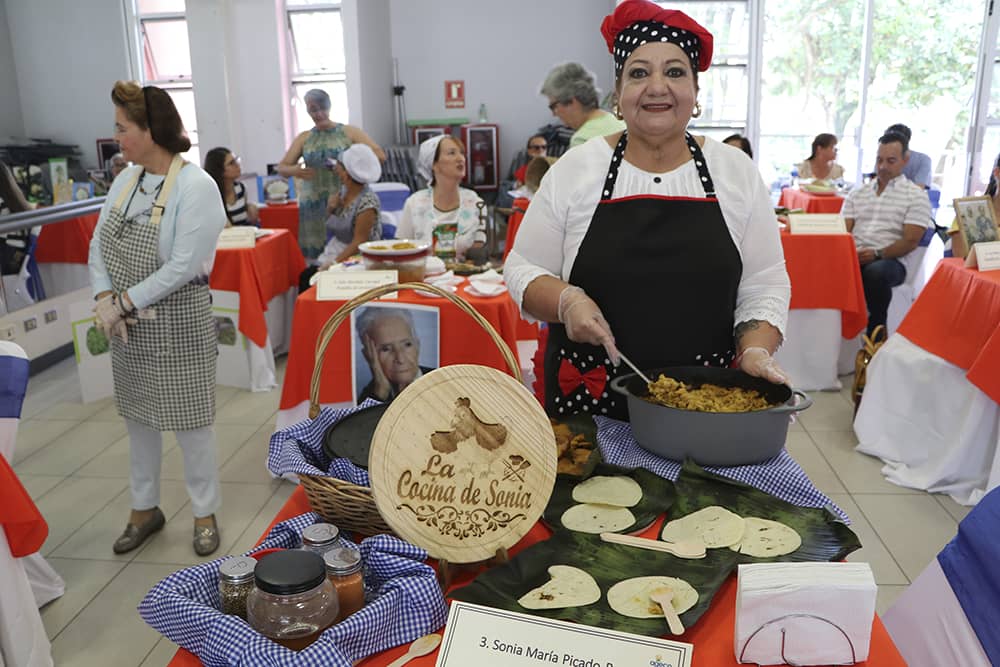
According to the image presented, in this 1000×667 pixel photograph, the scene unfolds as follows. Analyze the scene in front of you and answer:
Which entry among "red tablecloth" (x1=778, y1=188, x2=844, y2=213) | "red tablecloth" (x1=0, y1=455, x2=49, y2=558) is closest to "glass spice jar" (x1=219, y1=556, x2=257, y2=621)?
"red tablecloth" (x1=0, y1=455, x2=49, y2=558)

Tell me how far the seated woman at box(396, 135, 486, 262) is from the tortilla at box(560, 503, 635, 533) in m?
2.85

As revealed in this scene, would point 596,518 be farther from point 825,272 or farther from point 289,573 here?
point 825,272

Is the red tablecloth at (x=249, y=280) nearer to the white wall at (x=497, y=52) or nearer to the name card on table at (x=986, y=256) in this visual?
the name card on table at (x=986, y=256)

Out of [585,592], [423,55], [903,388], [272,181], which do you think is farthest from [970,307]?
[423,55]

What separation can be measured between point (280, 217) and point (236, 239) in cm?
139

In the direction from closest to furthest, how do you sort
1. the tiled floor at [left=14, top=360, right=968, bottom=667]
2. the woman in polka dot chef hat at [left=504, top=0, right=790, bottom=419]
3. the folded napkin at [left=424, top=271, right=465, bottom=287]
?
the woman in polka dot chef hat at [left=504, top=0, right=790, bottom=419], the tiled floor at [left=14, top=360, right=968, bottom=667], the folded napkin at [left=424, top=271, right=465, bottom=287]

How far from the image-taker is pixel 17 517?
6.20 feet

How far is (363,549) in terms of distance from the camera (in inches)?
39.2

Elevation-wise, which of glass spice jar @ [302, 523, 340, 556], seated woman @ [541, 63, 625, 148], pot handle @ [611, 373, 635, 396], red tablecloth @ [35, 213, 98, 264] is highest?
seated woman @ [541, 63, 625, 148]

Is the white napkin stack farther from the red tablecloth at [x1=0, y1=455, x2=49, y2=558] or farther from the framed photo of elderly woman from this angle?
the framed photo of elderly woman

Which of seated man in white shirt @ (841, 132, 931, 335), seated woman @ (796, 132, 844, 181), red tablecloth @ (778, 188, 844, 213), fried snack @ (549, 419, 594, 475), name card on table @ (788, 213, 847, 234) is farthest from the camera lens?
seated woman @ (796, 132, 844, 181)

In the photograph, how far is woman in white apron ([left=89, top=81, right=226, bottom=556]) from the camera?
256cm

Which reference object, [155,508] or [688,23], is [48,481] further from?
[688,23]

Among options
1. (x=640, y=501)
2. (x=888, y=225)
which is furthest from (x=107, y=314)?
(x=888, y=225)
